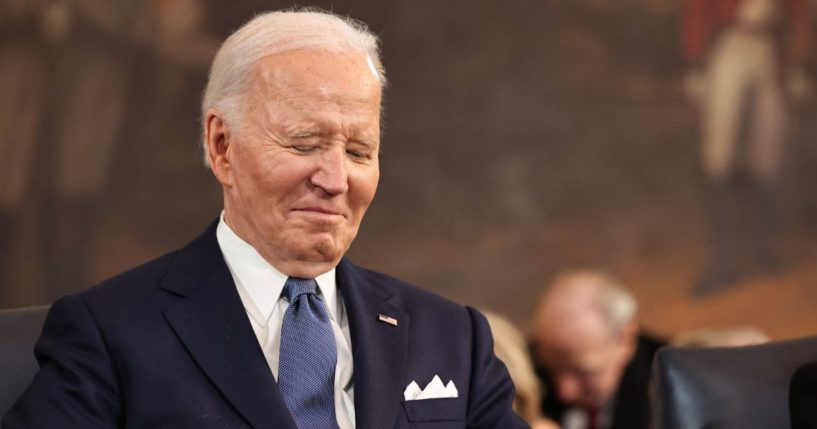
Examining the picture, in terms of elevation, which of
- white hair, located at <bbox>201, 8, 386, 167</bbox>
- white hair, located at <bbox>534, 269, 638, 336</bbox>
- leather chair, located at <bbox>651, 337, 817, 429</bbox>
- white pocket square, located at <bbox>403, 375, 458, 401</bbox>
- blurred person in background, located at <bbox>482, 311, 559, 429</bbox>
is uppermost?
white hair, located at <bbox>201, 8, 386, 167</bbox>

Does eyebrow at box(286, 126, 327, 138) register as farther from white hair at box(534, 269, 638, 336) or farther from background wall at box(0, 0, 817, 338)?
background wall at box(0, 0, 817, 338)

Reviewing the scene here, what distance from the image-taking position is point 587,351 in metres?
6.23

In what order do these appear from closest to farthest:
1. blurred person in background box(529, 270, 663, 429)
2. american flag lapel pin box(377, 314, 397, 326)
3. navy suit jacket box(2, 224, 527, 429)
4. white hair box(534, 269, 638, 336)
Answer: navy suit jacket box(2, 224, 527, 429)
american flag lapel pin box(377, 314, 397, 326)
blurred person in background box(529, 270, 663, 429)
white hair box(534, 269, 638, 336)

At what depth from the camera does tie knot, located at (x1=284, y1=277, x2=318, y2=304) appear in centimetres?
255

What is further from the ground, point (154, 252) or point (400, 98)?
point (400, 98)

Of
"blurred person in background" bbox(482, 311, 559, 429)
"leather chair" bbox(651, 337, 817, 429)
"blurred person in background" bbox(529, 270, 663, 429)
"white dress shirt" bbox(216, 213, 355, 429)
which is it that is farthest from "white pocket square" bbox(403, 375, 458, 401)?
"blurred person in background" bbox(529, 270, 663, 429)

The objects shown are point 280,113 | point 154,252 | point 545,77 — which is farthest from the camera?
point 545,77

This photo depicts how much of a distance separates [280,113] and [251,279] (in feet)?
1.15

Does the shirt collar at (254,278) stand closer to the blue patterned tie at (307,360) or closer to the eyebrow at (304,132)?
the blue patterned tie at (307,360)

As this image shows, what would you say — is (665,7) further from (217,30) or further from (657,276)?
(217,30)

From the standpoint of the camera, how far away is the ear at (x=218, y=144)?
99.9 inches

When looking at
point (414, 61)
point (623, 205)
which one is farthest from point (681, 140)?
point (414, 61)

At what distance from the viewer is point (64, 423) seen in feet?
7.35

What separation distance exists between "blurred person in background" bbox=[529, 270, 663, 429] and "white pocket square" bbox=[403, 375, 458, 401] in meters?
3.27
